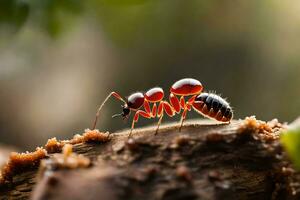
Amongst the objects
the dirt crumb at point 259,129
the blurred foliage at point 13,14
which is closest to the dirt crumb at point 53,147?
the blurred foliage at point 13,14

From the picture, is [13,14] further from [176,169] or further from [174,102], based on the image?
[176,169]

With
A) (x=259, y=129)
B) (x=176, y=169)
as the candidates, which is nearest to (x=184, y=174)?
(x=176, y=169)

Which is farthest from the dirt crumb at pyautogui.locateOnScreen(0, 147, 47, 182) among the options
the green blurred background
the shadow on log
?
the green blurred background

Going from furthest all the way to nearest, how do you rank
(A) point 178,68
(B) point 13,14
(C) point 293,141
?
1. (A) point 178,68
2. (B) point 13,14
3. (C) point 293,141

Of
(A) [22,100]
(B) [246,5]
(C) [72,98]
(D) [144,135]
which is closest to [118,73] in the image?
(C) [72,98]

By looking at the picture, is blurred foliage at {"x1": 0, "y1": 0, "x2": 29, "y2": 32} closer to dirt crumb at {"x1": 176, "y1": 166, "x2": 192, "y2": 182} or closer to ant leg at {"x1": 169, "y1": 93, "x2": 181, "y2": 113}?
ant leg at {"x1": 169, "y1": 93, "x2": 181, "y2": 113}

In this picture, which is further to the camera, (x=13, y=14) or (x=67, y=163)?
(x=13, y=14)
